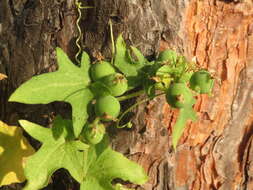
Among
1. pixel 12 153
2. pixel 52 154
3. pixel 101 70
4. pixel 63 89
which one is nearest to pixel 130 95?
pixel 101 70

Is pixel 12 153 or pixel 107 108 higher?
pixel 107 108

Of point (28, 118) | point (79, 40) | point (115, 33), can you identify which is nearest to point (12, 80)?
point (28, 118)

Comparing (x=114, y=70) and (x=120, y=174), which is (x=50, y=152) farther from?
(x=114, y=70)

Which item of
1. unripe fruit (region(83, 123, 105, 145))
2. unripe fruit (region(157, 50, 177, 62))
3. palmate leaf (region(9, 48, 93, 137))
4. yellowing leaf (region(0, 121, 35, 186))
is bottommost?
yellowing leaf (region(0, 121, 35, 186))

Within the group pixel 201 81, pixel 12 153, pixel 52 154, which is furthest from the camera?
pixel 12 153

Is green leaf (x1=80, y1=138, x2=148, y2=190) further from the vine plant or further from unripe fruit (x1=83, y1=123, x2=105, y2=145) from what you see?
unripe fruit (x1=83, y1=123, x2=105, y2=145)

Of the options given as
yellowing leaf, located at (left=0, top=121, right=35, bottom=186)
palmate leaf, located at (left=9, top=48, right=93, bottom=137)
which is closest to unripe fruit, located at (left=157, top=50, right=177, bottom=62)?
palmate leaf, located at (left=9, top=48, right=93, bottom=137)

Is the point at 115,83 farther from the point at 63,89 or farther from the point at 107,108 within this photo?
the point at 63,89
